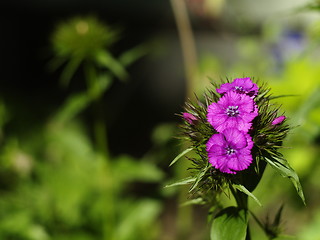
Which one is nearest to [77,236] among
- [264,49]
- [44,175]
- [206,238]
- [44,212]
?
[44,212]

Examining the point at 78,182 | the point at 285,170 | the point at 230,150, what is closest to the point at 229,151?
the point at 230,150

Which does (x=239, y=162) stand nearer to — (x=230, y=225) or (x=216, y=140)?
(x=216, y=140)

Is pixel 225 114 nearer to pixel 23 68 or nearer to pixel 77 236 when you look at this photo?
pixel 77 236

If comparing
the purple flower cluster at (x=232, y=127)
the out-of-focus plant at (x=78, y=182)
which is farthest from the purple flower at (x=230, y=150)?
the out-of-focus plant at (x=78, y=182)

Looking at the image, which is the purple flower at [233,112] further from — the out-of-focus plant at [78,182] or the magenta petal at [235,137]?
the out-of-focus plant at [78,182]

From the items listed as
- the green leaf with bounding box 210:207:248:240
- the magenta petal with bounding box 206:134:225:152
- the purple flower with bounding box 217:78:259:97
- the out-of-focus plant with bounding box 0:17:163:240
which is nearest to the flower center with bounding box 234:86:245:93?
the purple flower with bounding box 217:78:259:97

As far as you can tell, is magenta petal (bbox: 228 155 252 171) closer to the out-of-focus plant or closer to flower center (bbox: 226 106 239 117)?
flower center (bbox: 226 106 239 117)
